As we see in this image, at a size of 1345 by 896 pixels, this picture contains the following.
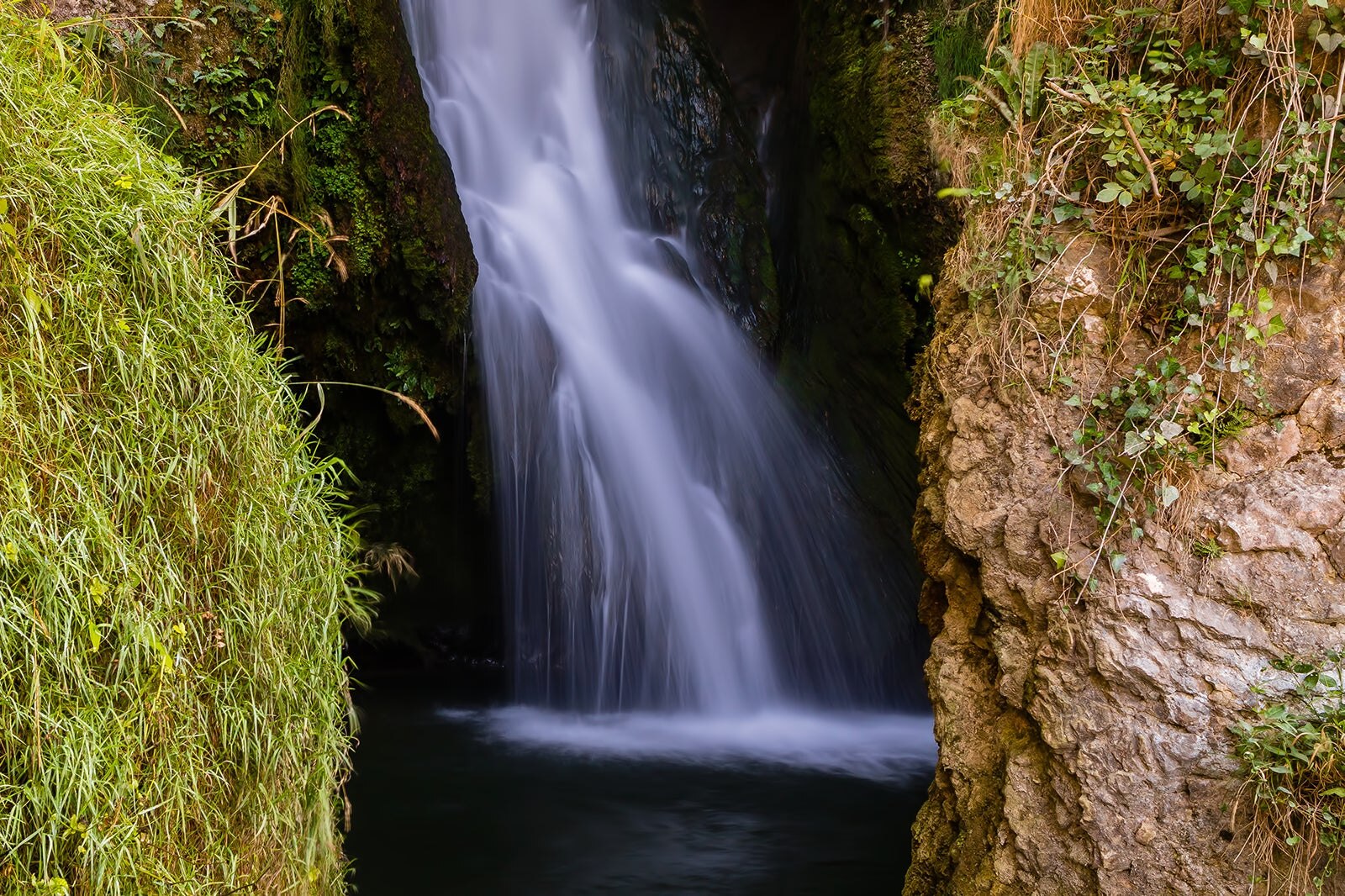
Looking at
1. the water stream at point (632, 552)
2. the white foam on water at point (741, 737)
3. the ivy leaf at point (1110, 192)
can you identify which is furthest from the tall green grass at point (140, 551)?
the white foam on water at point (741, 737)

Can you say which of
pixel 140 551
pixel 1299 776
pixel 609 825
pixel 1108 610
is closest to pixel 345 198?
pixel 609 825

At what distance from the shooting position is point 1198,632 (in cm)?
256

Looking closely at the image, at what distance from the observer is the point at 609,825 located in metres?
4.80

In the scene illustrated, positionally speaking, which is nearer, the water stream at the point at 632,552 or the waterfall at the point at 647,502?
the water stream at the point at 632,552

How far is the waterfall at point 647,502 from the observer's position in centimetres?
691

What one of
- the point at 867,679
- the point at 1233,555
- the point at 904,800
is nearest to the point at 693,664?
the point at 867,679

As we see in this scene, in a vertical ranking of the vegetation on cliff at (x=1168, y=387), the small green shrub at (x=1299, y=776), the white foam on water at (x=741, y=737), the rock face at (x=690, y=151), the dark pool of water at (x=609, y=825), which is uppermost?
the rock face at (x=690, y=151)

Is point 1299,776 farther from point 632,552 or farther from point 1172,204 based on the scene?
point 632,552

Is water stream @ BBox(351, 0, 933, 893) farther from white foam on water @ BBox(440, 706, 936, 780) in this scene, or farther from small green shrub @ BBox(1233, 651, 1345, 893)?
small green shrub @ BBox(1233, 651, 1345, 893)

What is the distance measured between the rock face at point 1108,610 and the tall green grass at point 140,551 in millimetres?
1935

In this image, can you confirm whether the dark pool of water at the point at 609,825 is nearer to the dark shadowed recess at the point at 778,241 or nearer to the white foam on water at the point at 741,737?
the white foam on water at the point at 741,737

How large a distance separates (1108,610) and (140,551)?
2425 mm

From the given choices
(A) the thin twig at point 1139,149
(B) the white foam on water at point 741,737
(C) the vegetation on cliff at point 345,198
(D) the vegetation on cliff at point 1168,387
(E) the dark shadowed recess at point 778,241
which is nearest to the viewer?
(D) the vegetation on cliff at point 1168,387

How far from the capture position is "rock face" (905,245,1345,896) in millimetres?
2500
